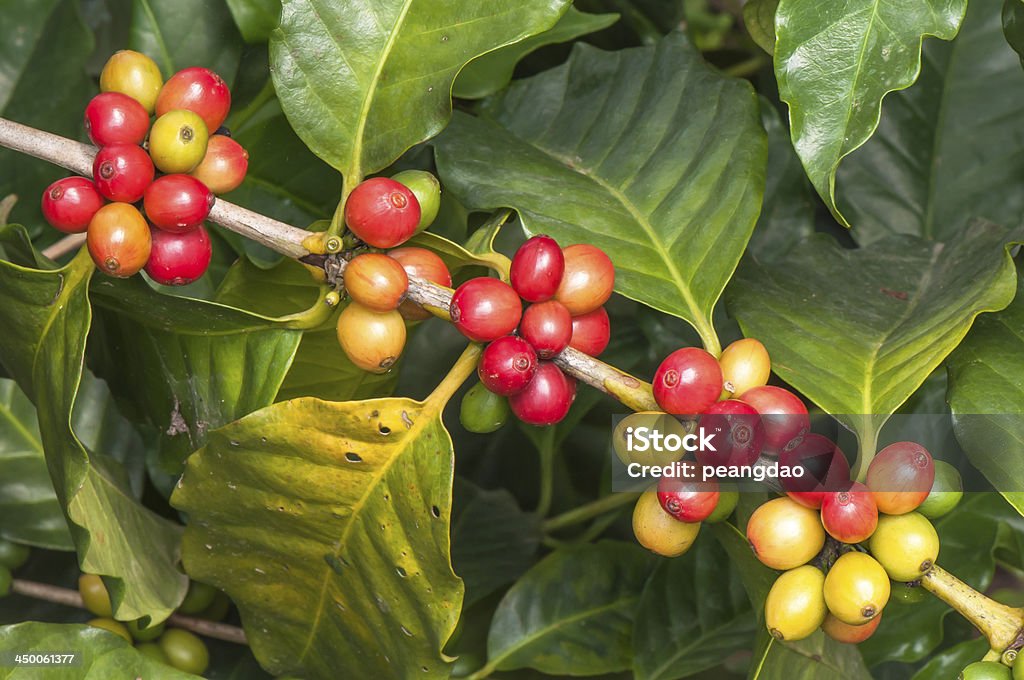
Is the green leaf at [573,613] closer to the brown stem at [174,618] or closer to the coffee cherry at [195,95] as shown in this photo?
the brown stem at [174,618]

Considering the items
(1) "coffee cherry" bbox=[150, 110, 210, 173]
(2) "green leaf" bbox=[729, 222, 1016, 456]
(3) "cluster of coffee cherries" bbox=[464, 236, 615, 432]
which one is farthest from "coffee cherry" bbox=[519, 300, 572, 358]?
(1) "coffee cherry" bbox=[150, 110, 210, 173]

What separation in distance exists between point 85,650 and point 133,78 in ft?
1.73

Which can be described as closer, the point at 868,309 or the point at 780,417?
the point at 780,417

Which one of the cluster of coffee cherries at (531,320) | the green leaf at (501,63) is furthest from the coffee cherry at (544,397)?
the green leaf at (501,63)

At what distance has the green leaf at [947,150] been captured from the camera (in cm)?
140

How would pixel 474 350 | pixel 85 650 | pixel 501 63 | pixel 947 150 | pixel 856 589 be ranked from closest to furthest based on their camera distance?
pixel 856 589
pixel 474 350
pixel 85 650
pixel 501 63
pixel 947 150

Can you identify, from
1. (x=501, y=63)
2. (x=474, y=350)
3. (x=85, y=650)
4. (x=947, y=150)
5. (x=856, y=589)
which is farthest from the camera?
(x=947, y=150)

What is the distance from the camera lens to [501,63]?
115 cm

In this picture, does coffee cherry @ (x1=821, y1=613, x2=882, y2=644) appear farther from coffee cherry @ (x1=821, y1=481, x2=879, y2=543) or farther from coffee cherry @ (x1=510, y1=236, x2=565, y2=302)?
coffee cherry @ (x1=510, y1=236, x2=565, y2=302)

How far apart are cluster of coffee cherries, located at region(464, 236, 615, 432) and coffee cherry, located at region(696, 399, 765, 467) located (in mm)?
121

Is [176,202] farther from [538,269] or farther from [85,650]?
[85,650]

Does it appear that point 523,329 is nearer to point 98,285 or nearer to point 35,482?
point 98,285

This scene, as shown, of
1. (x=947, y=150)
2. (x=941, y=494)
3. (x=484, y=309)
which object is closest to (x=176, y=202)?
(x=484, y=309)

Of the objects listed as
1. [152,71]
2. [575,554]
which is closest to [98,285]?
[152,71]
